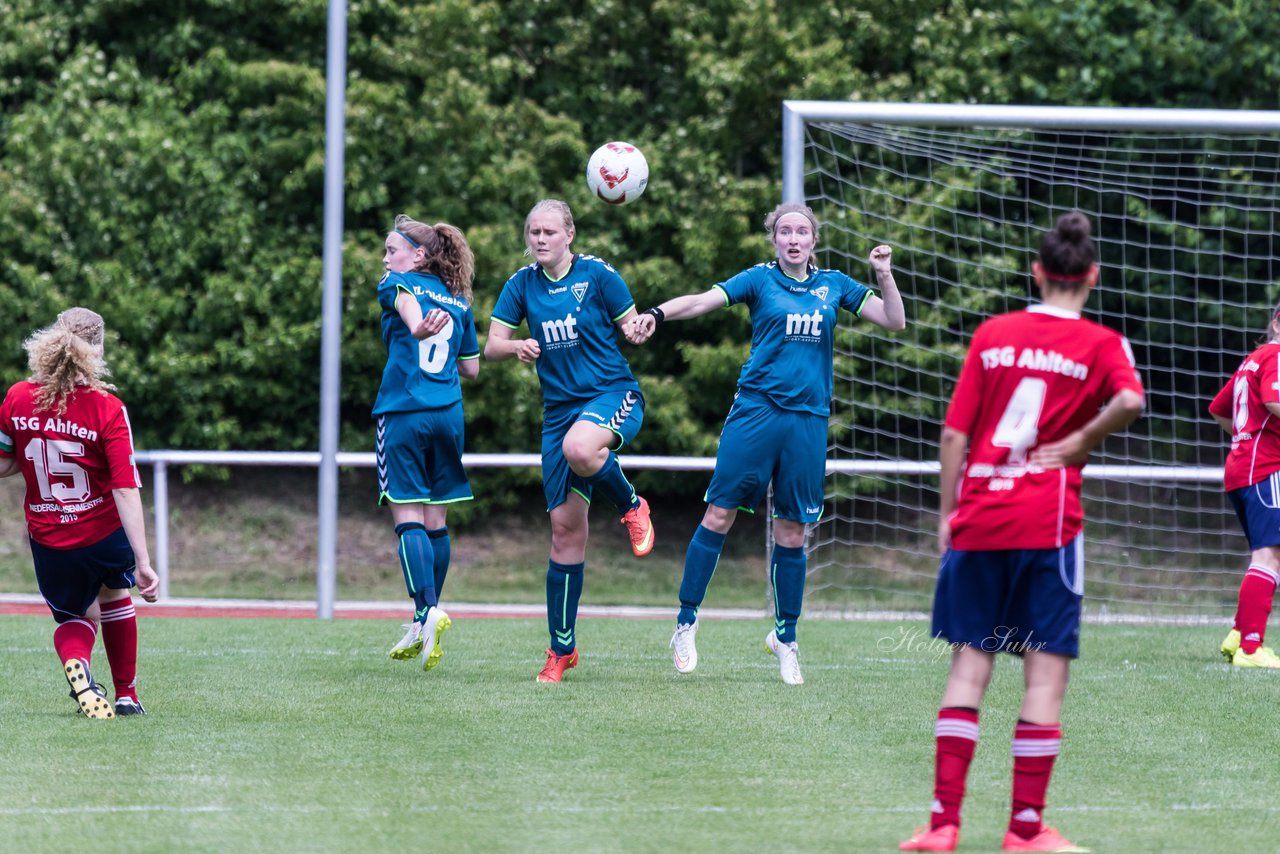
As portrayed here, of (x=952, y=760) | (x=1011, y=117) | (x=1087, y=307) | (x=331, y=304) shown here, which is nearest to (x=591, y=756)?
(x=952, y=760)

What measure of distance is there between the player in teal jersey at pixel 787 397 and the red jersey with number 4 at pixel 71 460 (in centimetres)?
263

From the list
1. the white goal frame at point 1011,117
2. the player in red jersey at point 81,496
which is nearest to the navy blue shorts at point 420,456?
the player in red jersey at point 81,496

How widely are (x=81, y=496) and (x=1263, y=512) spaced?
5856mm

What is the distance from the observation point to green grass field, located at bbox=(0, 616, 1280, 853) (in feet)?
14.3

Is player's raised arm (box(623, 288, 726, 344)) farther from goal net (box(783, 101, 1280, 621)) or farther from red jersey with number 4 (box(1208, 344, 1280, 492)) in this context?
goal net (box(783, 101, 1280, 621))

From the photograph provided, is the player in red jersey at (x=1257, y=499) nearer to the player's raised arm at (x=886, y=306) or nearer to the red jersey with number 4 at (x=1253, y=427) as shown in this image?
the red jersey with number 4 at (x=1253, y=427)

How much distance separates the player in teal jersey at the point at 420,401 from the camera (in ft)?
24.1

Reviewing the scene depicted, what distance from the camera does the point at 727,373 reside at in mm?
15938

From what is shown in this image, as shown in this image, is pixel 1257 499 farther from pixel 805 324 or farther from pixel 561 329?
pixel 561 329

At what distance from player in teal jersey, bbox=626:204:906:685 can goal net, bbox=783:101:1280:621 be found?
18.9ft

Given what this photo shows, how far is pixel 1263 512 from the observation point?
8398 millimetres

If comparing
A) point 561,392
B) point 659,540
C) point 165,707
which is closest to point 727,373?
point 659,540

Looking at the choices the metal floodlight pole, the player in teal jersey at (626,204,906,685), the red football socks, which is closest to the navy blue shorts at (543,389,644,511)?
the player in teal jersey at (626,204,906,685)

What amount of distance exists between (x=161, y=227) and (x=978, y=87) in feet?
27.9
